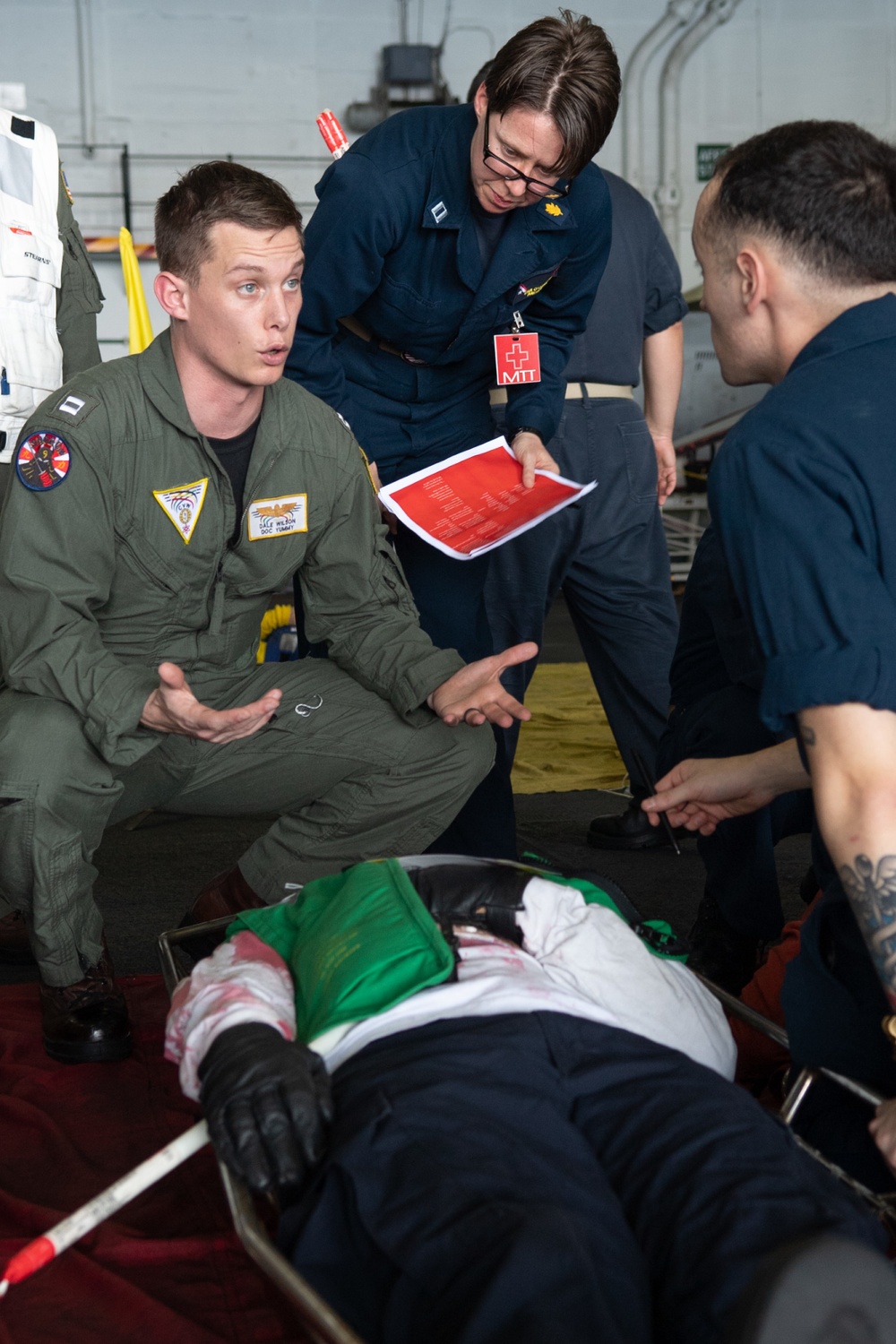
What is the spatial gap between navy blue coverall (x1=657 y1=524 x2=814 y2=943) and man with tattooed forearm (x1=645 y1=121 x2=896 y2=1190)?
0.68m

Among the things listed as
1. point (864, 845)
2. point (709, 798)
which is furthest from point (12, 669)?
point (864, 845)

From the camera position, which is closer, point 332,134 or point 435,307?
point 435,307

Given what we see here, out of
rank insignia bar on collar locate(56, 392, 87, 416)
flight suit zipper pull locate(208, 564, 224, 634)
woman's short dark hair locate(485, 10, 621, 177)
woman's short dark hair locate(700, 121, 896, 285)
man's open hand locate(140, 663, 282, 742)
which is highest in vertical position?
woman's short dark hair locate(485, 10, 621, 177)

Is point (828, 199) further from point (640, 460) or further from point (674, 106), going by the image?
point (674, 106)

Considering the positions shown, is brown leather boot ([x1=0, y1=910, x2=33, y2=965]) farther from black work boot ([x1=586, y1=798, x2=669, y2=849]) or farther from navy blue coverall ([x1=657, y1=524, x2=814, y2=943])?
black work boot ([x1=586, y1=798, x2=669, y2=849])

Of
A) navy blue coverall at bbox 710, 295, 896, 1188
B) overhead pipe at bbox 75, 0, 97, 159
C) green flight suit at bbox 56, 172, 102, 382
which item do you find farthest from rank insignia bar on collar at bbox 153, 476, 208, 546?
overhead pipe at bbox 75, 0, 97, 159

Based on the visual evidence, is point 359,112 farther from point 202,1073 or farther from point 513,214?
point 202,1073

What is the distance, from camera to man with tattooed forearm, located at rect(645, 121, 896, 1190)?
50.1 inches

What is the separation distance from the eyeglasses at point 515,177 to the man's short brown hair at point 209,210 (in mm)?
401

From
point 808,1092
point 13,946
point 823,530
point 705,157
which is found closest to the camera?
point 823,530

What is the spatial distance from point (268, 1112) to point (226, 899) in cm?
124

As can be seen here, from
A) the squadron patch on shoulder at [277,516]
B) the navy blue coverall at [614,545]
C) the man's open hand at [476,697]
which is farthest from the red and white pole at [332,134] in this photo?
the man's open hand at [476,697]

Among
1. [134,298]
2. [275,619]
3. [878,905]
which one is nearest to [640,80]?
[134,298]

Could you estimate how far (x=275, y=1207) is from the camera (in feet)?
4.35
